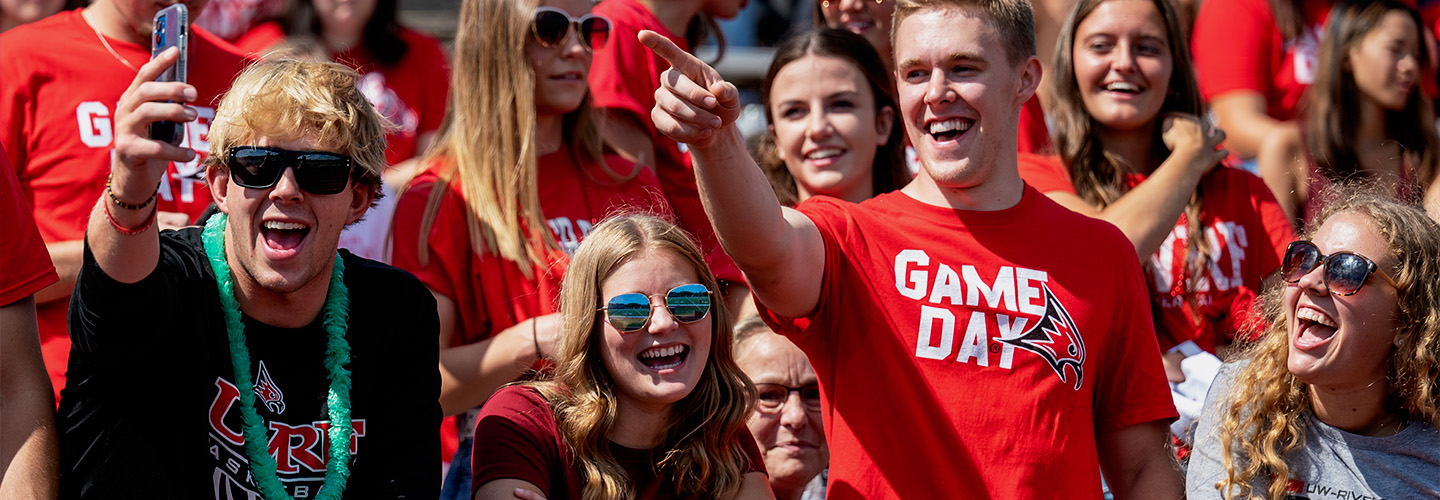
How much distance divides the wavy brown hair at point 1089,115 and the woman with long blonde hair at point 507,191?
1.27 metres

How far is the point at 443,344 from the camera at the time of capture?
12.6ft

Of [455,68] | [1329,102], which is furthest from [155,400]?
[1329,102]

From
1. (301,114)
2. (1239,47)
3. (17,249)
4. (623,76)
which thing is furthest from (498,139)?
(1239,47)

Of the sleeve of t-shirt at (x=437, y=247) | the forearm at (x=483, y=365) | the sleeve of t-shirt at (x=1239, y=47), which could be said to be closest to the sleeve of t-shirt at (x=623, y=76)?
the sleeve of t-shirt at (x=437, y=247)

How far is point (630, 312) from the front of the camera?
10.2ft

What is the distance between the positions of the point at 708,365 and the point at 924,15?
35.7 inches

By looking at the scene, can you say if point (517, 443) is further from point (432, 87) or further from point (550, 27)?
point (432, 87)

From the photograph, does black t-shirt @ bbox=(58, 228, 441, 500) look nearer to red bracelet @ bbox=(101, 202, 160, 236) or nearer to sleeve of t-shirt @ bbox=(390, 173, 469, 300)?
red bracelet @ bbox=(101, 202, 160, 236)

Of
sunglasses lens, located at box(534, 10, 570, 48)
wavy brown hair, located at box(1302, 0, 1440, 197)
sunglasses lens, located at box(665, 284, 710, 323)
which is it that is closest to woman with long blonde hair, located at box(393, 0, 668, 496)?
sunglasses lens, located at box(534, 10, 570, 48)

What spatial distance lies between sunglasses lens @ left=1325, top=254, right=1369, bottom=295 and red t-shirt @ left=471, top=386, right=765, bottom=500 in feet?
5.13

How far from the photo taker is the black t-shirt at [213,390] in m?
2.61

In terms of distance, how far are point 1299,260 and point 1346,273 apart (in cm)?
11

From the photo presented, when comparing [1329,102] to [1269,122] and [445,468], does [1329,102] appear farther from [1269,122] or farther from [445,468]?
[445,468]

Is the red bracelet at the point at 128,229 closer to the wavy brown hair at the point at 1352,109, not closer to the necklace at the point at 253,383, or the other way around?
the necklace at the point at 253,383
